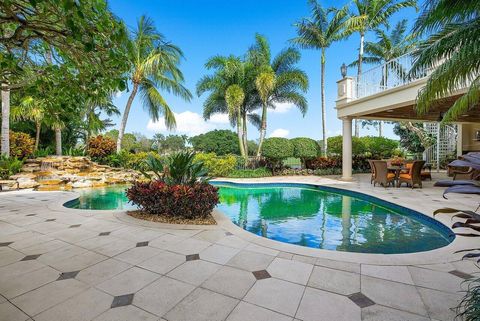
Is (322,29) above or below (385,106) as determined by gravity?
above

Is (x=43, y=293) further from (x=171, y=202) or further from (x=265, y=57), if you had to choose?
(x=265, y=57)

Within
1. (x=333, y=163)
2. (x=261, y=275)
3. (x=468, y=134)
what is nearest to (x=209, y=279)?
(x=261, y=275)

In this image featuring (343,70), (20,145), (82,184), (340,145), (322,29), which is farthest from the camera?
(340,145)

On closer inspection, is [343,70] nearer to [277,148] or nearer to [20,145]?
[277,148]

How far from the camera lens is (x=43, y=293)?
8.20ft

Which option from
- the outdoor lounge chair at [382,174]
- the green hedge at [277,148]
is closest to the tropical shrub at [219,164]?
the green hedge at [277,148]

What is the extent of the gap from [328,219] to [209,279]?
430 centimetres

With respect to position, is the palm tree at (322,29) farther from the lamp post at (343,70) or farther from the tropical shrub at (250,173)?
the tropical shrub at (250,173)

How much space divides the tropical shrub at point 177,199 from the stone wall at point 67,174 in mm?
7560

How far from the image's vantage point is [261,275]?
283 centimetres

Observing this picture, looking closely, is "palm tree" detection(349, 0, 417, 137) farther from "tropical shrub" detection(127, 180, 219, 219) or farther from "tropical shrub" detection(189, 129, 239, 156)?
"tropical shrub" detection(189, 129, 239, 156)

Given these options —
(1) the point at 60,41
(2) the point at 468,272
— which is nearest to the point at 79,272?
(1) the point at 60,41

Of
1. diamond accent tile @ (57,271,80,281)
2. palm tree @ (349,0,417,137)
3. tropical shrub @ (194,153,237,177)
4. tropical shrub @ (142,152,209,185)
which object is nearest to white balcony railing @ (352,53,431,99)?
palm tree @ (349,0,417,137)

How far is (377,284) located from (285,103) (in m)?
14.7
